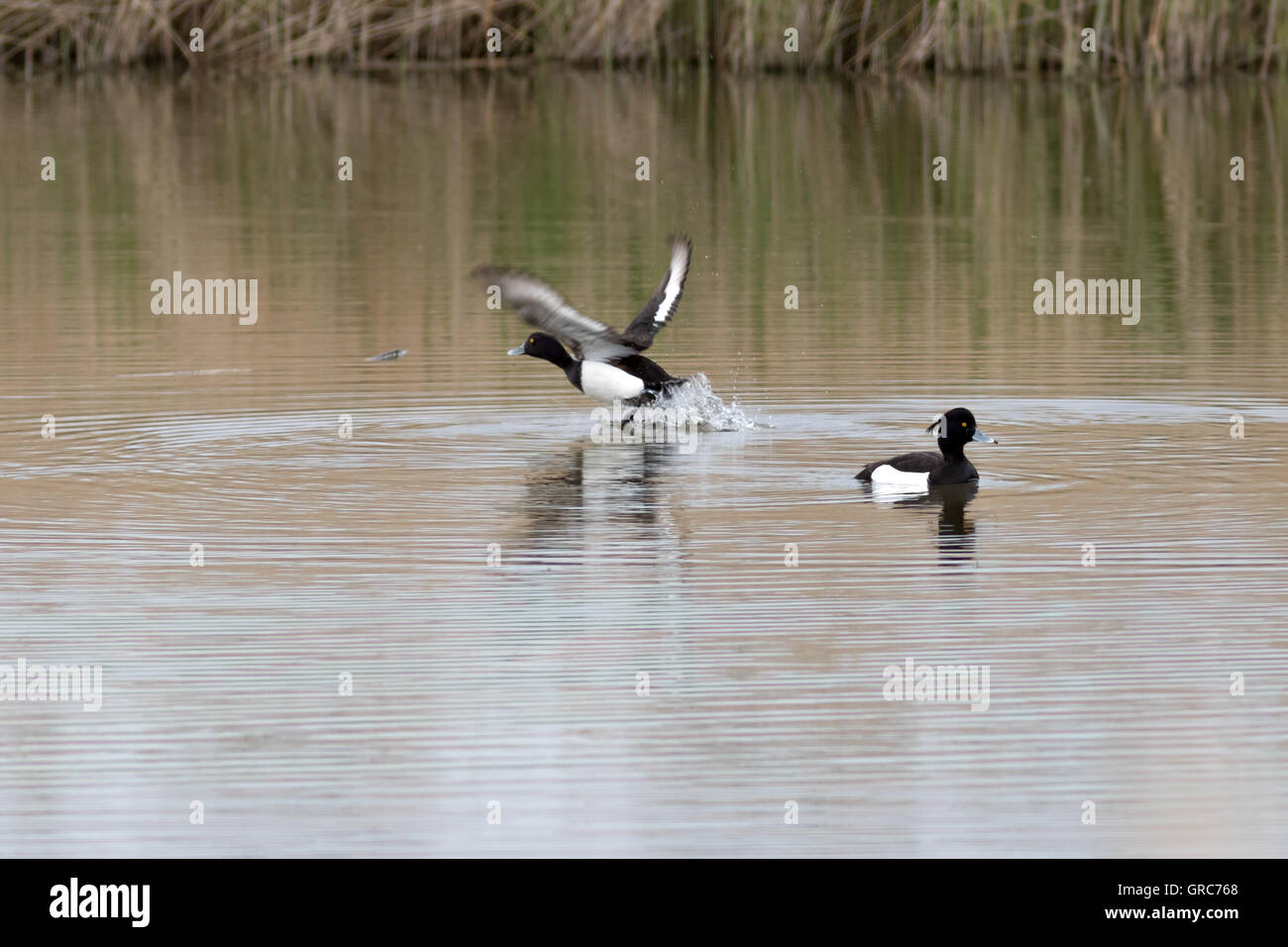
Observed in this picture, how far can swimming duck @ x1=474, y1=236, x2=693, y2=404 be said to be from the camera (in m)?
13.7

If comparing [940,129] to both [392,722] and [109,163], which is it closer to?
[109,163]

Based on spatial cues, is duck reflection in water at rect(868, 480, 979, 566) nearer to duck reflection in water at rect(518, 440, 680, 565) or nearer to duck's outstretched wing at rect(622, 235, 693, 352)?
duck reflection in water at rect(518, 440, 680, 565)

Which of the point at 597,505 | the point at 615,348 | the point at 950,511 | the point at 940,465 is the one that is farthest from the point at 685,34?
the point at 950,511

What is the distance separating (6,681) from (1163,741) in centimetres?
390

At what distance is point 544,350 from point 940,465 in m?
3.62

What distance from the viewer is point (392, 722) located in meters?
7.46

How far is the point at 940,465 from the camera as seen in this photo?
11.5m

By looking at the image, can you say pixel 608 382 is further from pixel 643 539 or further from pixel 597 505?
pixel 643 539

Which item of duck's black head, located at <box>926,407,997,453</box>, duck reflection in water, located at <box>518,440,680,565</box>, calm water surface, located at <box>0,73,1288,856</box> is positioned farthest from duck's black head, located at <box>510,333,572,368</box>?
duck's black head, located at <box>926,407,997,453</box>

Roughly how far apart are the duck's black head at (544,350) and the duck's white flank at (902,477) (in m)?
3.44

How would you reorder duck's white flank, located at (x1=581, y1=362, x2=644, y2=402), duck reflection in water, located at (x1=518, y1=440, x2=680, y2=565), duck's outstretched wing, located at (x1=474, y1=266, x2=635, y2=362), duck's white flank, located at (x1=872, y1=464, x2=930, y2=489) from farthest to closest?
1. duck's white flank, located at (x1=581, y1=362, x2=644, y2=402)
2. duck's outstretched wing, located at (x1=474, y1=266, x2=635, y2=362)
3. duck's white flank, located at (x1=872, y1=464, x2=930, y2=489)
4. duck reflection in water, located at (x1=518, y1=440, x2=680, y2=565)

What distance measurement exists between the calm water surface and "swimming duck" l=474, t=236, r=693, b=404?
0.29m

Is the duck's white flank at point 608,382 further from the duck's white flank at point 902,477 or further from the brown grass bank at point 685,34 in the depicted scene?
the brown grass bank at point 685,34

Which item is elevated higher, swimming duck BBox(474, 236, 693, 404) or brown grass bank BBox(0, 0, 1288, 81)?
brown grass bank BBox(0, 0, 1288, 81)
